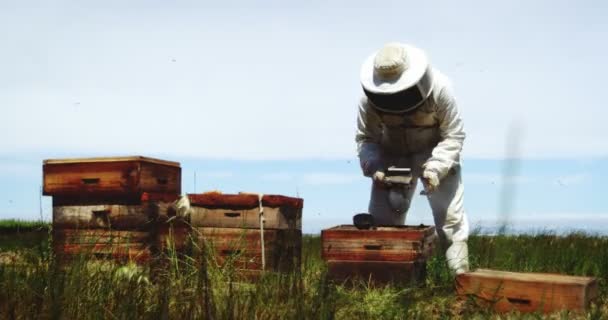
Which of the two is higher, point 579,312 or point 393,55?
point 393,55

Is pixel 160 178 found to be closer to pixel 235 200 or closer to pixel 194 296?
pixel 235 200

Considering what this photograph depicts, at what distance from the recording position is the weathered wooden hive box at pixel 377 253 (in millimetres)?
5906

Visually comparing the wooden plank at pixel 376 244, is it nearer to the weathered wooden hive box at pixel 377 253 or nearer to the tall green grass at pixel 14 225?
the weathered wooden hive box at pixel 377 253

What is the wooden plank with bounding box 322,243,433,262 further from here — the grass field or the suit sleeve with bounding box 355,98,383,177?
the suit sleeve with bounding box 355,98,383,177

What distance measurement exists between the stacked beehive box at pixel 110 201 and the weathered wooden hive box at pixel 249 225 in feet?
1.25

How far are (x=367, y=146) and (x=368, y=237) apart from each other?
3.22 ft

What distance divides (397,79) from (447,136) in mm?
776

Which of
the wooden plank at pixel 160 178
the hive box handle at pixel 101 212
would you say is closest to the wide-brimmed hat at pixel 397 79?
the wooden plank at pixel 160 178

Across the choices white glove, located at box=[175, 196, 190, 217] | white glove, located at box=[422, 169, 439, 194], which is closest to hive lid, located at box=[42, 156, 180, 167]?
white glove, located at box=[175, 196, 190, 217]

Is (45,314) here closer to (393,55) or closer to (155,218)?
(155,218)

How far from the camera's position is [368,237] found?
6.03 metres

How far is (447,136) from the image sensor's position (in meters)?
6.32

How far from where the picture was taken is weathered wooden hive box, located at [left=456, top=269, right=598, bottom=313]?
515cm

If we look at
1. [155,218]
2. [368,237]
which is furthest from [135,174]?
[368,237]
